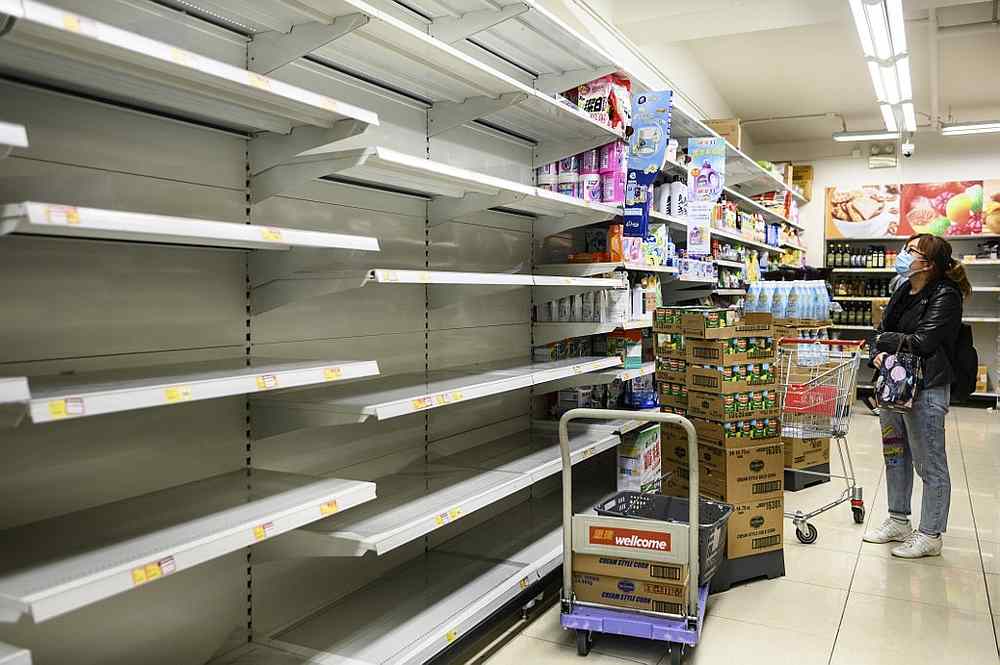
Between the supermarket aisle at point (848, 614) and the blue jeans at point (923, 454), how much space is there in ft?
0.90

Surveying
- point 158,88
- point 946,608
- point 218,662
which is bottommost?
point 946,608

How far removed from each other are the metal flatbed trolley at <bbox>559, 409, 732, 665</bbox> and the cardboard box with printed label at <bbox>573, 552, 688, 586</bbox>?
21 mm

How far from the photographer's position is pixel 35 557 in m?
1.77

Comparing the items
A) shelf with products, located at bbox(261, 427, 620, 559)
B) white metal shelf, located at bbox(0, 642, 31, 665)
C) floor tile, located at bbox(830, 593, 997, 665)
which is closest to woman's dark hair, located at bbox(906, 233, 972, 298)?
floor tile, located at bbox(830, 593, 997, 665)

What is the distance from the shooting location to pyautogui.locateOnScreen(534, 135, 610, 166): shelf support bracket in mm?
4121

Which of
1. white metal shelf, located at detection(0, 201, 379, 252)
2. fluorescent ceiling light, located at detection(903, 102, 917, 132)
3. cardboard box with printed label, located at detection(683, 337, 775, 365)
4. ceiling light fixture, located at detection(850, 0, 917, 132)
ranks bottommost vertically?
cardboard box with printed label, located at detection(683, 337, 775, 365)

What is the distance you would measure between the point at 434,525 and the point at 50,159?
1635mm

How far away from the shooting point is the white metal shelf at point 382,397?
8.29ft

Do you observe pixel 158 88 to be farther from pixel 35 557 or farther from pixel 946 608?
pixel 946 608

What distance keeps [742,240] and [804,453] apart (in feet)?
7.33

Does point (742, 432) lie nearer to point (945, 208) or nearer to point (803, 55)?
point (803, 55)

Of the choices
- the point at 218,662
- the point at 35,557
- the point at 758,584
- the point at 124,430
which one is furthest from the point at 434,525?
the point at 758,584

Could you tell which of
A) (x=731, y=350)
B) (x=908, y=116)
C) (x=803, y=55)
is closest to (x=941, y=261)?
(x=731, y=350)

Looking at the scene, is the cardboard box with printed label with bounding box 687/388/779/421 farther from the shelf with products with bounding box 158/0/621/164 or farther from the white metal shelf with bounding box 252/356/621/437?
the shelf with products with bounding box 158/0/621/164
